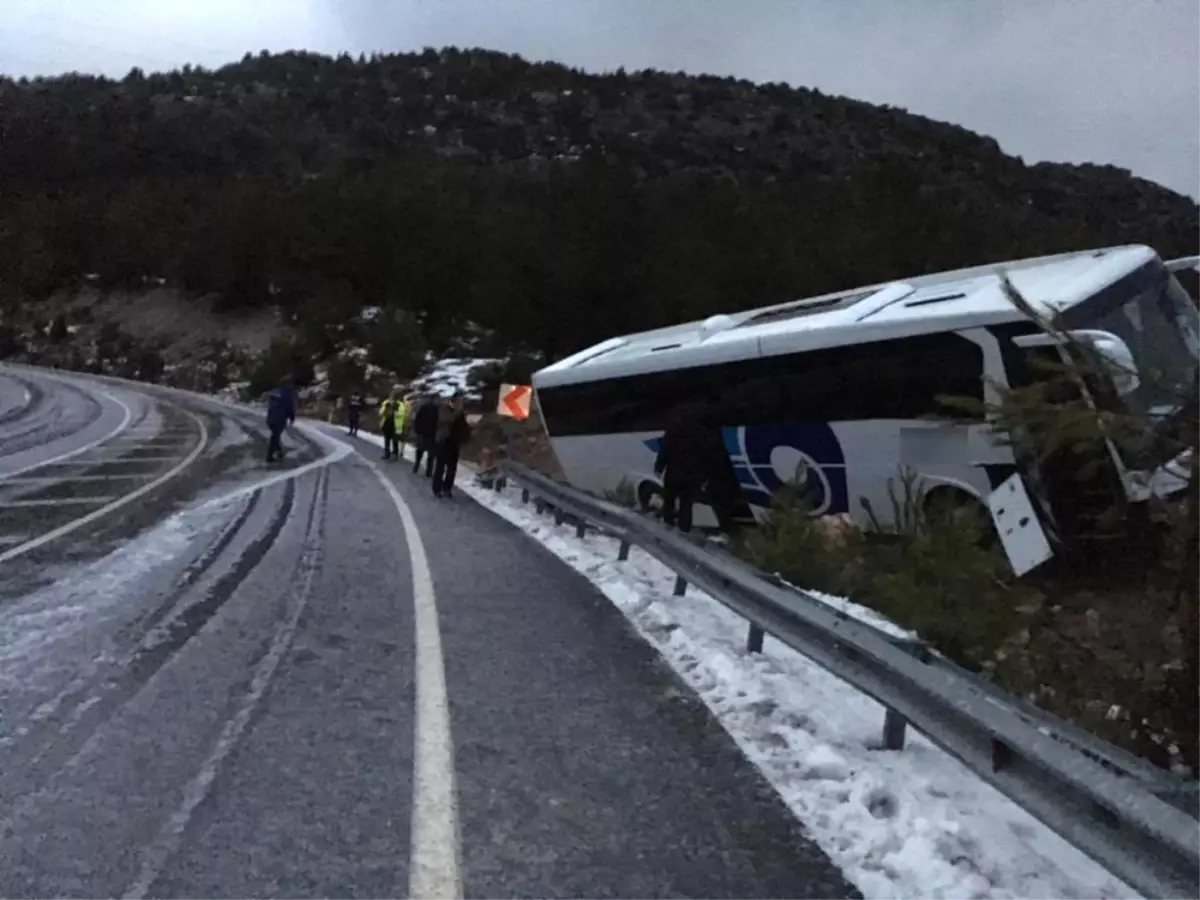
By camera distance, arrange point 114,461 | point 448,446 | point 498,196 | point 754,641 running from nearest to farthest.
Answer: point 754,641 < point 448,446 < point 114,461 < point 498,196

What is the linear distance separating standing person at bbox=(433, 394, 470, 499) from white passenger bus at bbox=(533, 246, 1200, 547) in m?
2.37

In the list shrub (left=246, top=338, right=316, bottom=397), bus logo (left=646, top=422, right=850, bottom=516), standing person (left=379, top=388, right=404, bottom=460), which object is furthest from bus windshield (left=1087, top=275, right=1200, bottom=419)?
shrub (left=246, top=338, right=316, bottom=397)

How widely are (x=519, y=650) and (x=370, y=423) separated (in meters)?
41.3

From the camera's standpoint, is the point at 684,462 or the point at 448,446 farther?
the point at 448,446

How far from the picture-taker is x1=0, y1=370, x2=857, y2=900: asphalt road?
14.4 ft

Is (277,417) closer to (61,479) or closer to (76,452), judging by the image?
(76,452)

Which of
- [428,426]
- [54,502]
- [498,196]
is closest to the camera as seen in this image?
[54,502]

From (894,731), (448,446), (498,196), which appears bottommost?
(894,731)

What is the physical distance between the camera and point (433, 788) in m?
5.24

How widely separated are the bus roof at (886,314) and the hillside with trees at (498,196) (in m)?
3.51

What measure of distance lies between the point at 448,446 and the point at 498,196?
1887 inches

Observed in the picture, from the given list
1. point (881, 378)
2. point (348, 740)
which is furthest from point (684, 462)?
point (348, 740)

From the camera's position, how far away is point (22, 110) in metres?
122

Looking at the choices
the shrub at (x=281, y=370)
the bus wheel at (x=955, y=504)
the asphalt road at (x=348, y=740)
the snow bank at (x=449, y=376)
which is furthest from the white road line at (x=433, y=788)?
the shrub at (x=281, y=370)
